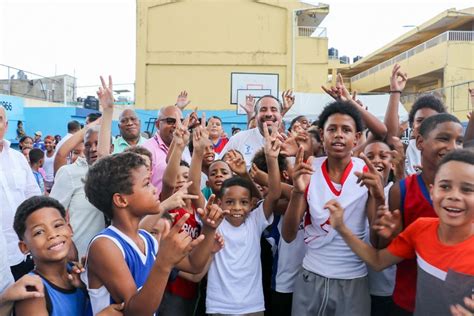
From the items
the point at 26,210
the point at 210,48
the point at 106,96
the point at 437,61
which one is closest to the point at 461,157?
the point at 26,210

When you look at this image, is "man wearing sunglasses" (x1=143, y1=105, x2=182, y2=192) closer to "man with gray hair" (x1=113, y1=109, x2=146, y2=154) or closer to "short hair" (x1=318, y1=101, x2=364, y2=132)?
"man with gray hair" (x1=113, y1=109, x2=146, y2=154)

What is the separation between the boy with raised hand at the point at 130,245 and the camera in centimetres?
192

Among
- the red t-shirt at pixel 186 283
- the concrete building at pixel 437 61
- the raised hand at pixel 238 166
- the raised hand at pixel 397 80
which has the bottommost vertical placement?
the red t-shirt at pixel 186 283

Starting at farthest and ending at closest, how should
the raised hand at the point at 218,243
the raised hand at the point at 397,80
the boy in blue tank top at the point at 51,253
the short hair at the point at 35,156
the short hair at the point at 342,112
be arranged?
the short hair at the point at 35,156, the raised hand at the point at 397,80, the short hair at the point at 342,112, the raised hand at the point at 218,243, the boy in blue tank top at the point at 51,253

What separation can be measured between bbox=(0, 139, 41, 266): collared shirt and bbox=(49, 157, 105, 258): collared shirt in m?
0.31

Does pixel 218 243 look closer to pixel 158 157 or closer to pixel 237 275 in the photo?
pixel 237 275

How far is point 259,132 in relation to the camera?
4.39m

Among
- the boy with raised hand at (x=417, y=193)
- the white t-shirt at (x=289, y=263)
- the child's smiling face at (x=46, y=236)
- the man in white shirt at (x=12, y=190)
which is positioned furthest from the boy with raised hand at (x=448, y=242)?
the man in white shirt at (x=12, y=190)

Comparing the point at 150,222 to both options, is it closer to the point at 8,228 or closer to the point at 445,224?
the point at 8,228

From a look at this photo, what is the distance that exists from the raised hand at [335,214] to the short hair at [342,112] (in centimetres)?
66

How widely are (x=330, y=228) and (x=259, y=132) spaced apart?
192 centimetres

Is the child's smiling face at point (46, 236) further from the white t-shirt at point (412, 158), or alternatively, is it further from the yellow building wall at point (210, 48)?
the yellow building wall at point (210, 48)

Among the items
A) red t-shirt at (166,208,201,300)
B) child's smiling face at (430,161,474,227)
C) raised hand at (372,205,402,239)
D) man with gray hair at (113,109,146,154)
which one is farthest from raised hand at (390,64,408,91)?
man with gray hair at (113,109,146,154)

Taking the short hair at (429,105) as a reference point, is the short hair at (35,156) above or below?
below
